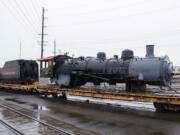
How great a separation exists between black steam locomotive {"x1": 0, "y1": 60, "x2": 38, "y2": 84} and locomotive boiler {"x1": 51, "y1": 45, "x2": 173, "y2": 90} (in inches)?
335

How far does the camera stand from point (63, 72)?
2375cm

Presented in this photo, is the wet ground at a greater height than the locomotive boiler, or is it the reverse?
the locomotive boiler

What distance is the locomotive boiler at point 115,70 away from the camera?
17328mm

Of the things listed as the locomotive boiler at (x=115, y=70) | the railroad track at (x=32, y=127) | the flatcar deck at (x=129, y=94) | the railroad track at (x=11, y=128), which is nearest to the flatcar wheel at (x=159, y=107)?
the flatcar deck at (x=129, y=94)

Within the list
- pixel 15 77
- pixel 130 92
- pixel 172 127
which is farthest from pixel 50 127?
pixel 15 77

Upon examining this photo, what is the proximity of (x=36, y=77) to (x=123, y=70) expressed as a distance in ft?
55.6

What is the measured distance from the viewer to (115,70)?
19469mm

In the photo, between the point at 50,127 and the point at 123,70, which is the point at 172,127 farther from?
the point at 123,70

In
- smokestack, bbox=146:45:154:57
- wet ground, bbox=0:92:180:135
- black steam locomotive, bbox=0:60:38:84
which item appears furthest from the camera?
black steam locomotive, bbox=0:60:38:84

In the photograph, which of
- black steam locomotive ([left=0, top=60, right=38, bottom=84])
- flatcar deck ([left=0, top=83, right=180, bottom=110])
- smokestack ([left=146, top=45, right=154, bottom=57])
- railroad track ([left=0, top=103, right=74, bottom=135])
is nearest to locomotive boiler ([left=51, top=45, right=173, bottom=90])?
smokestack ([left=146, top=45, right=154, bottom=57])

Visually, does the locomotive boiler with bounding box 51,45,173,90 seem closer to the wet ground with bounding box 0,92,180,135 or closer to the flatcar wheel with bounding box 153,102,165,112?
the flatcar wheel with bounding box 153,102,165,112

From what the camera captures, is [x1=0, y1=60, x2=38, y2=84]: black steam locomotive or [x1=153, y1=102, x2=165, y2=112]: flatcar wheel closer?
[x1=153, y1=102, x2=165, y2=112]: flatcar wheel

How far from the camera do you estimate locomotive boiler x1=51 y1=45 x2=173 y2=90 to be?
17328 mm

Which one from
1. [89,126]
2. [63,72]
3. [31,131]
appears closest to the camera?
[31,131]
